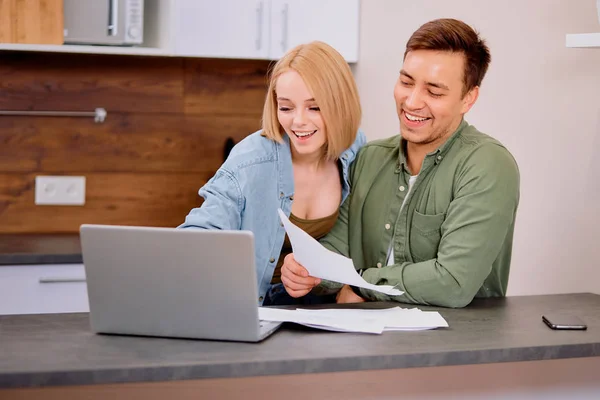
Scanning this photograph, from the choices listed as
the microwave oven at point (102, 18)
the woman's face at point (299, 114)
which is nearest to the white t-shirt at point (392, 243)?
the woman's face at point (299, 114)

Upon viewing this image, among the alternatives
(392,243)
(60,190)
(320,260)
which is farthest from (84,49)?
(320,260)

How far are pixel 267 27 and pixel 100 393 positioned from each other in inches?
78.4

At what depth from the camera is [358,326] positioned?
4.96 feet

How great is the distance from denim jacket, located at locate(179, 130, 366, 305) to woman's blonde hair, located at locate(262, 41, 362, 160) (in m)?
0.05

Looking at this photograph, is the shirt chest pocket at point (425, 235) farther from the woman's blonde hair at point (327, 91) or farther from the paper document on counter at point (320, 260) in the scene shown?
the paper document on counter at point (320, 260)

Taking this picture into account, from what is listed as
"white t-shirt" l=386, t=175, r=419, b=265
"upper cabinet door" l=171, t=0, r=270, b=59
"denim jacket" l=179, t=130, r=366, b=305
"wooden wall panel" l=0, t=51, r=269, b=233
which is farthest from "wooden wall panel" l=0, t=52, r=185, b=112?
"white t-shirt" l=386, t=175, r=419, b=265

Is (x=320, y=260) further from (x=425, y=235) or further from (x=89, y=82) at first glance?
(x=89, y=82)

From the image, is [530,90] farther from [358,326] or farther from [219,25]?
[219,25]

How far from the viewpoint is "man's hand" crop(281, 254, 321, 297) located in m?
1.75

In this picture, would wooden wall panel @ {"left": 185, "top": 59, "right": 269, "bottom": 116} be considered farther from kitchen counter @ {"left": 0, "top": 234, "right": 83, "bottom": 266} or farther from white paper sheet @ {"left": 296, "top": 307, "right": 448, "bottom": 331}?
white paper sheet @ {"left": 296, "top": 307, "right": 448, "bottom": 331}

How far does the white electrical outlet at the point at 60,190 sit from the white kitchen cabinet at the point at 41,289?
51 cm

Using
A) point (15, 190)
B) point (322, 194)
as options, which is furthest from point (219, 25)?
point (322, 194)

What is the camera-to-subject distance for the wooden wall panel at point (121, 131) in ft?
10.5

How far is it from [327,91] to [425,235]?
400 millimetres
